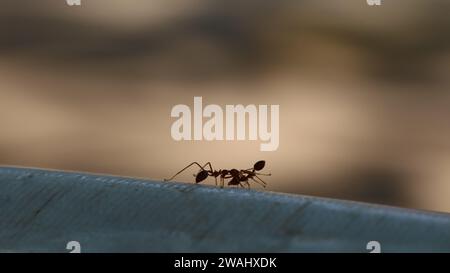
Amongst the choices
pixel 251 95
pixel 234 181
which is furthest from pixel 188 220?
pixel 251 95

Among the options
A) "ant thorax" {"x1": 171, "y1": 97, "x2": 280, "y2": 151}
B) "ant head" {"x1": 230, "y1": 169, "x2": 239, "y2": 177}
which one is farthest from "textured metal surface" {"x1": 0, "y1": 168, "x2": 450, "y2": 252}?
"ant thorax" {"x1": 171, "y1": 97, "x2": 280, "y2": 151}

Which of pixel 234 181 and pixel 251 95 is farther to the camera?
pixel 251 95

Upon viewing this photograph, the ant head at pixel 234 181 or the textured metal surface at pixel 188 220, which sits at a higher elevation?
the textured metal surface at pixel 188 220

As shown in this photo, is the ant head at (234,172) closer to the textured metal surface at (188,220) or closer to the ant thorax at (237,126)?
the textured metal surface at (188,220)

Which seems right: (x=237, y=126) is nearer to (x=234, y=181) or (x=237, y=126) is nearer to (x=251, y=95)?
(x=251, y=95)

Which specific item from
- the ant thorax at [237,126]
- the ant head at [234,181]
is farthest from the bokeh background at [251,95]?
the ant head at [234,181]
